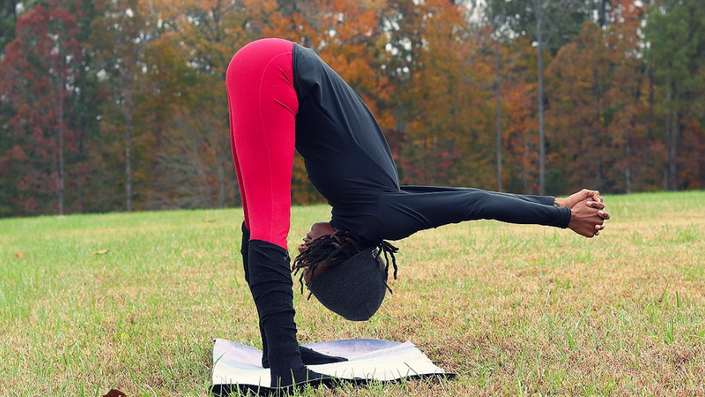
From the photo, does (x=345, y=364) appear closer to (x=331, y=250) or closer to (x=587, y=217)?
(x=331, y=250)

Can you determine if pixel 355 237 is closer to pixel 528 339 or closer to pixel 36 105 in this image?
pixel 528 339

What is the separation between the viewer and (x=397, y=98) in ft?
93.6

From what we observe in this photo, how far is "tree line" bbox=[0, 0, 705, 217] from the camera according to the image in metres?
27.8

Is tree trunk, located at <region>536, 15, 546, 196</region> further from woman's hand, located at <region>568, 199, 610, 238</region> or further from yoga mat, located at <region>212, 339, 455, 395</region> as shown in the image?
woman's hand, located at <region>568, 199, 610, 238</region>

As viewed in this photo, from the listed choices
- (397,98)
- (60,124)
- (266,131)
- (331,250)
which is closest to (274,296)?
(331,250)

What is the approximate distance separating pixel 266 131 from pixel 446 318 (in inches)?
67.4

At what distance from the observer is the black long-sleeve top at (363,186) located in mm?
2273

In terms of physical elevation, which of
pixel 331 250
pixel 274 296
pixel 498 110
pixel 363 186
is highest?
pixel 498 110

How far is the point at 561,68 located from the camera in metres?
30.6

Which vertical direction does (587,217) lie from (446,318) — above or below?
above

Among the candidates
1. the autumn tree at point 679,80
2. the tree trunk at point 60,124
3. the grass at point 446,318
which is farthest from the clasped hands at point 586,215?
the autumn tree at point 679,80

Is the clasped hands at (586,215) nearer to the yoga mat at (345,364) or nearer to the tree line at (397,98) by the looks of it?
the yoga mat at (345,364)

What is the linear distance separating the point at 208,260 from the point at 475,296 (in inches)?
119

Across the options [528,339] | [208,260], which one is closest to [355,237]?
[528,339]
